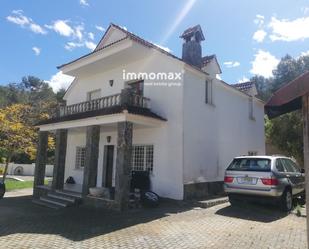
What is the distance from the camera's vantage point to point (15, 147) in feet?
78.8

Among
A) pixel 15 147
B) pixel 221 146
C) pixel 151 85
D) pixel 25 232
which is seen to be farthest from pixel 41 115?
pixel 25 232

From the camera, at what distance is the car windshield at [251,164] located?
10.3m

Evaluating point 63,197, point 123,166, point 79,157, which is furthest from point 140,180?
point 79,157

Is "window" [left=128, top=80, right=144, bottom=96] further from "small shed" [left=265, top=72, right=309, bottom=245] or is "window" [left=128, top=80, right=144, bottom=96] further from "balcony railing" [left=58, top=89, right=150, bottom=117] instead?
"small shed" [left=265, top=72, right=309, bottom=245]

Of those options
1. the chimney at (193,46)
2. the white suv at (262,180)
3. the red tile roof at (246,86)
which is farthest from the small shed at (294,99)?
the red tile roof at (246,86)

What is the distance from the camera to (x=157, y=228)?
8508mm

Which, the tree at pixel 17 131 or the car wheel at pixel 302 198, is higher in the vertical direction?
the tree at pixel 17 131

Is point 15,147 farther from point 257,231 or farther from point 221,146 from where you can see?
point 257,231

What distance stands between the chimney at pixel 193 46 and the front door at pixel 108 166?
6.13 meters

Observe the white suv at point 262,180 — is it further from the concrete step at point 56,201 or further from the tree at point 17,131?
the tree at point 17,131

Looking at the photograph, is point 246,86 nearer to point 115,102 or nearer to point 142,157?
point 142,157

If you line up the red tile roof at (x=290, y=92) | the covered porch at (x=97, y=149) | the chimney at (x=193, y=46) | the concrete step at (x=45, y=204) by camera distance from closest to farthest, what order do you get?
the red tile roof at (x=290, y=92), the covered porch at (x=97, y=149), the concrete step at (x=45, y=204), the chimney at (x=193, y=46)

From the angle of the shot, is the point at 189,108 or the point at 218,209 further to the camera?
A: the point at 189,108

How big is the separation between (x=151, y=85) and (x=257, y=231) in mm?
8561
